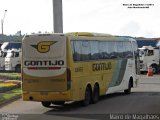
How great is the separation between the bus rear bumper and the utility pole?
18.9 meters

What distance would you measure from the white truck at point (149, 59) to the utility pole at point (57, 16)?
44.7ft

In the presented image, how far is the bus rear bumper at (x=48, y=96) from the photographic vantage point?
20.3 metres

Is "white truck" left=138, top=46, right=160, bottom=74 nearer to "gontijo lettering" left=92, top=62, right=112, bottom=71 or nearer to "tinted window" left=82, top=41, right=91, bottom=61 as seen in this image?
"gontijo lettering" left=92, top=62, right=112, bottom=71

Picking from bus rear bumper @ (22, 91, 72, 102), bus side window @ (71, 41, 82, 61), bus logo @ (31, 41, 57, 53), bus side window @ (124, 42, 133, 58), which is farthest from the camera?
bus side window @ (124, 42, 133, 58)

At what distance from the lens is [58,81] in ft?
66.9

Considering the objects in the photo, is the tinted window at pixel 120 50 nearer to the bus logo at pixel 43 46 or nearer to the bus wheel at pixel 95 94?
the bus wheel at pixel 95 94

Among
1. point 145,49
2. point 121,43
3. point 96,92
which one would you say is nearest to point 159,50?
point 145,49

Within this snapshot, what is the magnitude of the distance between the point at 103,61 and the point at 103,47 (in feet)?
2.08

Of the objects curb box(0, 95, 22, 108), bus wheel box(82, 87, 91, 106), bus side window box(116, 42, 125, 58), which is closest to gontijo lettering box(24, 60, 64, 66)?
bus wheel box(82, 87, 91, 106)

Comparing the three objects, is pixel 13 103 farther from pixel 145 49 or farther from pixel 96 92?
pixel 145 49

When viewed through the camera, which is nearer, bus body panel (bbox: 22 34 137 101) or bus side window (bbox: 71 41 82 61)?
bus body panel (bbox: 22 34 137 101)

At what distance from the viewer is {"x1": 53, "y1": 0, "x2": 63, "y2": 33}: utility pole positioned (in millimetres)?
39219

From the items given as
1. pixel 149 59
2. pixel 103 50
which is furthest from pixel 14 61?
pixel 103 50

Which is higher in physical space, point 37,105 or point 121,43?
point 121,43
